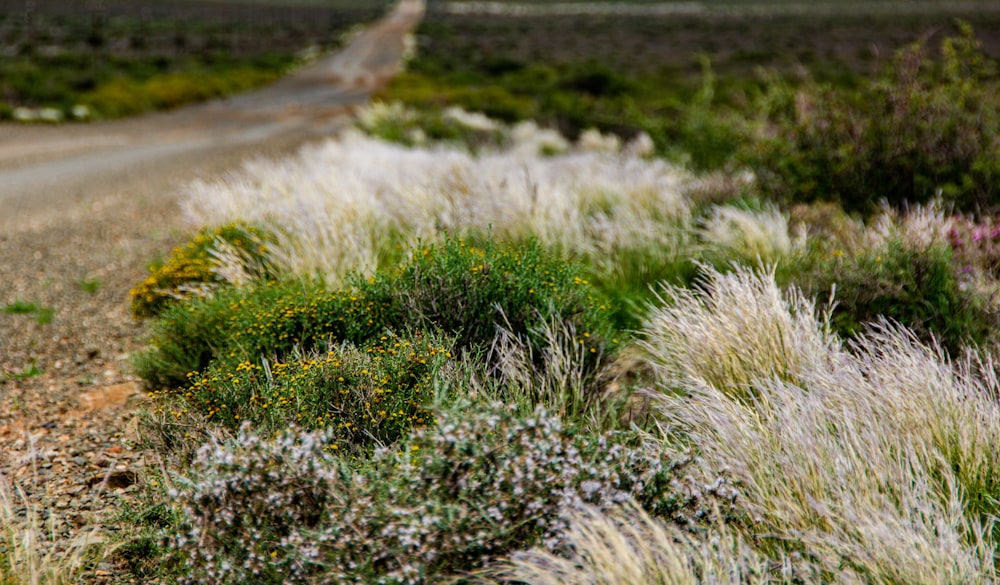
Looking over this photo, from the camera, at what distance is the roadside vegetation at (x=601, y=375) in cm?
269

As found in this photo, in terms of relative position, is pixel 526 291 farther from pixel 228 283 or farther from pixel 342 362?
pixel 228 283

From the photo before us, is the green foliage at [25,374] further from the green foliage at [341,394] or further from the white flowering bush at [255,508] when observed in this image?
the white flowering bush at [255,508]

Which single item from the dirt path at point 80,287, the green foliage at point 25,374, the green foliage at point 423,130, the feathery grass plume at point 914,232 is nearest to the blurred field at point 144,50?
the dirt path at point 80,287

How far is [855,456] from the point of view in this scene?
2.92 meters

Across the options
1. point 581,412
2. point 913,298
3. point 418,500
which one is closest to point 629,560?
point 418,500

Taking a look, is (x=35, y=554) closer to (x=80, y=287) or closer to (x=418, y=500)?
(x=418, y=500)

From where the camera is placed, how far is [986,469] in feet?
10.2

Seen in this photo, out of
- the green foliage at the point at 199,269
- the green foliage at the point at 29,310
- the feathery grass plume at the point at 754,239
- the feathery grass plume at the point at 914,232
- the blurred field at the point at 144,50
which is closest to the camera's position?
the feathery grass plume at the point at 914,232

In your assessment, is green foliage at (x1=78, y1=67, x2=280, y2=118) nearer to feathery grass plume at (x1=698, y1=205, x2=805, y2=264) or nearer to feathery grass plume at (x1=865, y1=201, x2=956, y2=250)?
feathery grass plume at (x1=698, y1=205, x2=805, y2=264)

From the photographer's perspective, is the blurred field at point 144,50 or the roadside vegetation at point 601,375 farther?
the blurred field at point 144,50

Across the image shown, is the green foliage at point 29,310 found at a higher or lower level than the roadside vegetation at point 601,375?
lower

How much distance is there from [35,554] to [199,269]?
126 inches

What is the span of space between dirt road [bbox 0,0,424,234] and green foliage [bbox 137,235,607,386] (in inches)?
195

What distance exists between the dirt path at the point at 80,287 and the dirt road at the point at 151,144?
0.13 ft
